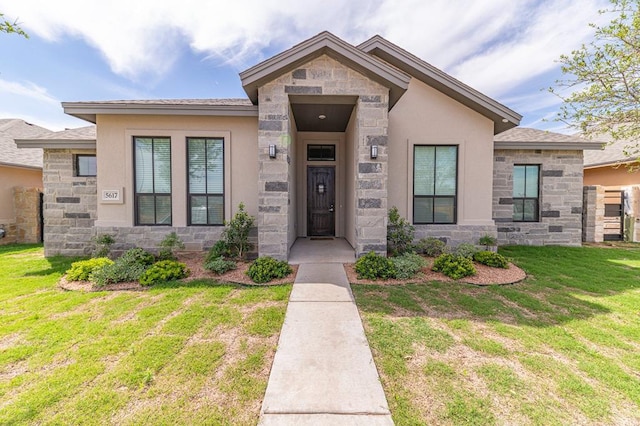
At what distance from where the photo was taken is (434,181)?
693 centimetres

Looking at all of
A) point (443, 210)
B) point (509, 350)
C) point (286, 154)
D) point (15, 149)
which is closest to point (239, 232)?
point (286, 154)

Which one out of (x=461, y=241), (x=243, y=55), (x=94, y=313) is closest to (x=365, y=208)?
(x=461, y=241)

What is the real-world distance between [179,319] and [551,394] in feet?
13.0

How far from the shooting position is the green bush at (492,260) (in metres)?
5.61

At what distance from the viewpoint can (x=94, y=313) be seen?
3.62 meters

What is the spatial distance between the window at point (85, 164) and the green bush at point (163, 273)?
425 cm

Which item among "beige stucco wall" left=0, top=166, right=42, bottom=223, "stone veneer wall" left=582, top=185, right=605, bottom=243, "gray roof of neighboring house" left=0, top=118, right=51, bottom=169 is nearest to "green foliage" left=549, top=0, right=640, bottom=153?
"stone veneer wall" left=582, top=185, right=605, bottom=243

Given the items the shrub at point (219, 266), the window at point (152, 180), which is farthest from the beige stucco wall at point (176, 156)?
the shrub at point (219, 266)

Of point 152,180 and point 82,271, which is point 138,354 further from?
point 152,180

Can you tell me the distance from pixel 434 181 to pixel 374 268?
11.3 ft

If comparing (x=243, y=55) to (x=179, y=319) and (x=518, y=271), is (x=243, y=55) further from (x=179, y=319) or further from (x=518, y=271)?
(x=518, y=271)

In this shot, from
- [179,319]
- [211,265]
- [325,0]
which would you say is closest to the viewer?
[179,319]

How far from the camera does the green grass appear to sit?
2.00 m

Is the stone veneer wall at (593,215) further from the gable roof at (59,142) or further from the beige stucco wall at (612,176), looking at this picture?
the gable roof at (59,142)
